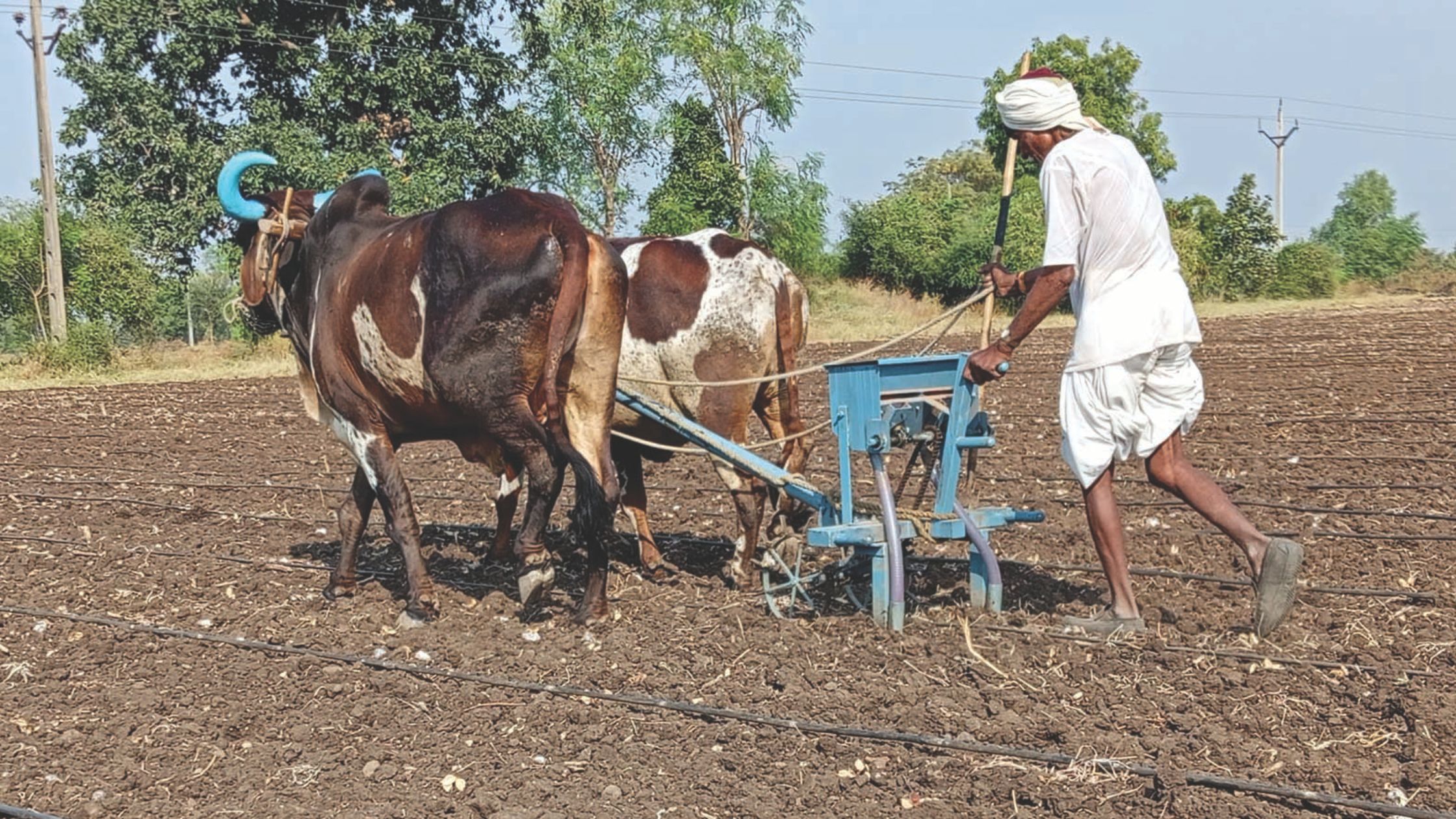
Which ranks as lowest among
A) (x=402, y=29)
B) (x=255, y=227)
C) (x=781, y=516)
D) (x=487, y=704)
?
(x=487, y=704)

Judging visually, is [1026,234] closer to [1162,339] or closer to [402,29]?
[402,29]

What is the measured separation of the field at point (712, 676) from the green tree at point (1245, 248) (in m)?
33.4

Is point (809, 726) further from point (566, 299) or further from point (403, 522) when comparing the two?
point (403, 522)

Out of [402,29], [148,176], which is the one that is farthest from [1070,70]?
[148,176]

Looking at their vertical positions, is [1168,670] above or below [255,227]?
below

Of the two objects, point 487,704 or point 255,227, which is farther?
point 255,227

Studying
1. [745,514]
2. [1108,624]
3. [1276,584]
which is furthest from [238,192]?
[1276,584]

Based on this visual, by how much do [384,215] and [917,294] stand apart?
34559mm

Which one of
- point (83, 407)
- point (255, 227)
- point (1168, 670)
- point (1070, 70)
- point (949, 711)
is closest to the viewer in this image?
point (949, 711)

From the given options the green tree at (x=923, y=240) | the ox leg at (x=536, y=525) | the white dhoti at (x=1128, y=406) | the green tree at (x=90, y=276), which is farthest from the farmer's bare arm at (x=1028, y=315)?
the green tree at (x=923, y=240)

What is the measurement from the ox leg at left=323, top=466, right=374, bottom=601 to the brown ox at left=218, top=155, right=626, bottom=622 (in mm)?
11

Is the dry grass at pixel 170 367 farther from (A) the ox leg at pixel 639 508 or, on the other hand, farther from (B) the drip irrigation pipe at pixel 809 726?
(B) the drip irrigation pipe at pixel 809 726

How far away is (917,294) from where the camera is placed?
133 feet

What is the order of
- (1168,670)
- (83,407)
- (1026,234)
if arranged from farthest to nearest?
1. (1026,234)
2. (83,407)
3. (1168,670)
